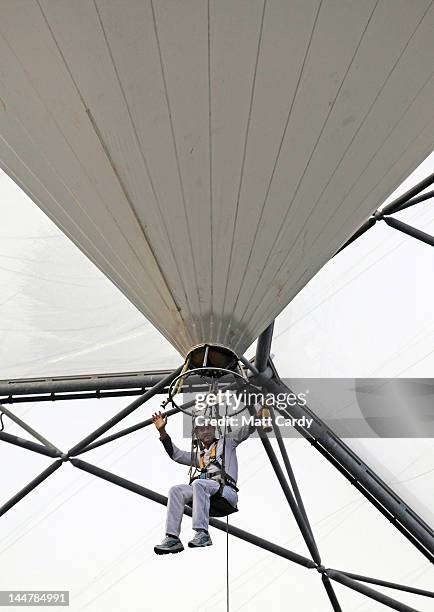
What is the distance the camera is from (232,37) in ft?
18.9

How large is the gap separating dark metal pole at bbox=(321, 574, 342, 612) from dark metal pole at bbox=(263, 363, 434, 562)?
130cm

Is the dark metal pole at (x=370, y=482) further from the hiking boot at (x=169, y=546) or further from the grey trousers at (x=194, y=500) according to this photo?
the hiking boot at (x=169, y=546)

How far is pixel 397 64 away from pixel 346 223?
196cm

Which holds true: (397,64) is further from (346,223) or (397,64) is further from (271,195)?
(346,223)

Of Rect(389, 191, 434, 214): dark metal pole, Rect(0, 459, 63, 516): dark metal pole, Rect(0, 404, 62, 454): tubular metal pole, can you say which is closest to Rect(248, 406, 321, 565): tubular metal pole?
Rect(0, 459, 63, 516): dark metal pole

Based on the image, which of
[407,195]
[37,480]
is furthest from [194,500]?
[407,195]

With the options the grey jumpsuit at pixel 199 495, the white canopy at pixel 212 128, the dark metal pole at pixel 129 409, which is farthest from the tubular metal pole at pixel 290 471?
the white canopy at pixel 212 128

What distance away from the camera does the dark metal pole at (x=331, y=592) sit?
13.0 m

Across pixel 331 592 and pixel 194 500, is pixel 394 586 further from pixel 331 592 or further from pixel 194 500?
pixel 194 500

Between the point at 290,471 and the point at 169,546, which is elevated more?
the point at 290,471

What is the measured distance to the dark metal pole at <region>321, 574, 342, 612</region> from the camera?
12969 mm

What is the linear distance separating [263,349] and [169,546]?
3.98 m

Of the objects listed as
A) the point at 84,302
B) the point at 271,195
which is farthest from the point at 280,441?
the point at 271,195

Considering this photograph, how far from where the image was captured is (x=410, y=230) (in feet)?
39.1
